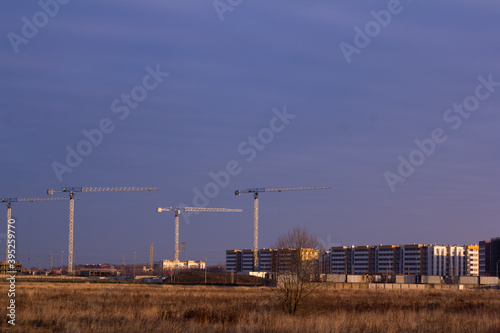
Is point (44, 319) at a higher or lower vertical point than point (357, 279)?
higher

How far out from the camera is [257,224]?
639 ft

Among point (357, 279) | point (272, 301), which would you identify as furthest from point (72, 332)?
point (357, 279)

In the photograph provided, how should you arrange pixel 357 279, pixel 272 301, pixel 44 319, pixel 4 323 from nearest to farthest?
pixel 4 323, pixel 44 319, pixel 272 301, pixel 357 279

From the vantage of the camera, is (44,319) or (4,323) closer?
(4,323)

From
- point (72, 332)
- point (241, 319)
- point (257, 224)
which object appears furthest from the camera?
point (257, 224)

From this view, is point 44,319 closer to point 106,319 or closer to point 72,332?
point 106,319

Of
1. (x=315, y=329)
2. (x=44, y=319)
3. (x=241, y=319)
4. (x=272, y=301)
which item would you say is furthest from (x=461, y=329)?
(x=44, y=319)

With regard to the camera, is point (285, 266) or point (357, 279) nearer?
point (285, 266)

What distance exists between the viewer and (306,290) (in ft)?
99.7

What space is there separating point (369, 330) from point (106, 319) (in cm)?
935

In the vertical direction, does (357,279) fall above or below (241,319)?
below

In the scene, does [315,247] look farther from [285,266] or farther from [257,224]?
[257,224]

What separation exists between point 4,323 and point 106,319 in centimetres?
366

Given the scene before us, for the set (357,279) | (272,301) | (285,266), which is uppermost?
(285,266)
